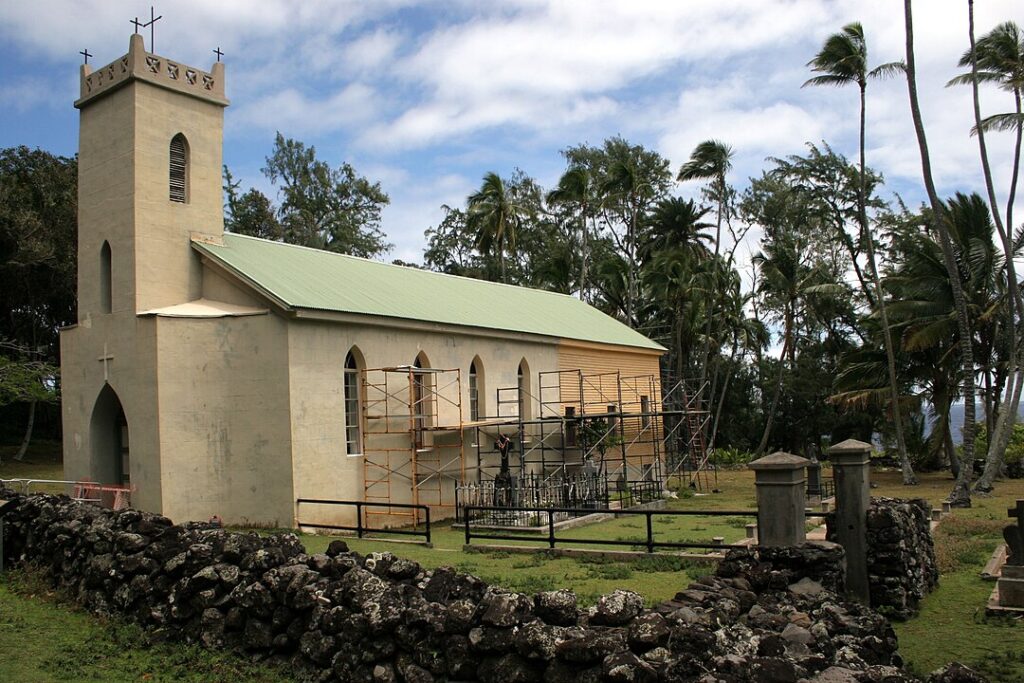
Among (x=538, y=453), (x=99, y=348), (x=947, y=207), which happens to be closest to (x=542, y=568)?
(x=99, y=348)

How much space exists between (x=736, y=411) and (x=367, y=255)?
25.6 m

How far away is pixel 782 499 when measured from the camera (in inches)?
436

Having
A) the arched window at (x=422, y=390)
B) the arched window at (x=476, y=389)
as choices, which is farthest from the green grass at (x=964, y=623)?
the arched window at (x=476, y=389)

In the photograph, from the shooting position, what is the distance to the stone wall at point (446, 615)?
7516 mm

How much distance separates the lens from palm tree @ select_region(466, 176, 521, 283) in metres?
52.3

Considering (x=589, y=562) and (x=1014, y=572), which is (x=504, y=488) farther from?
(x=1014, y=572)

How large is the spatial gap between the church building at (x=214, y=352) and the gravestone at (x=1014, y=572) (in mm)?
14495

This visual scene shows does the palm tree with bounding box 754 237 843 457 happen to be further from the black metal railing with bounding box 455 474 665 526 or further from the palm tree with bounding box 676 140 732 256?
the black metal railing with bounding box 455 474 665 526

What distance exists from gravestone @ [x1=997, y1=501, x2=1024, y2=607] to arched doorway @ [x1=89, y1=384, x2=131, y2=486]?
65.5 feet

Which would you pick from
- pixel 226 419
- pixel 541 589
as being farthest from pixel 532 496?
pixel 541 589

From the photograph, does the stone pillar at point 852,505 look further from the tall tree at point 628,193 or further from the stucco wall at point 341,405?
the tall tree at point 628,193

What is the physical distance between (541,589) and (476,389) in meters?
16.7

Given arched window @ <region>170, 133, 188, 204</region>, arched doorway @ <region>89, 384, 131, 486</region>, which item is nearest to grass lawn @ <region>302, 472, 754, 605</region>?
arched doorway @ <region>89, 384, 131, 486</region>

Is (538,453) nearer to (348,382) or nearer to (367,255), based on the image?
(348,382)
